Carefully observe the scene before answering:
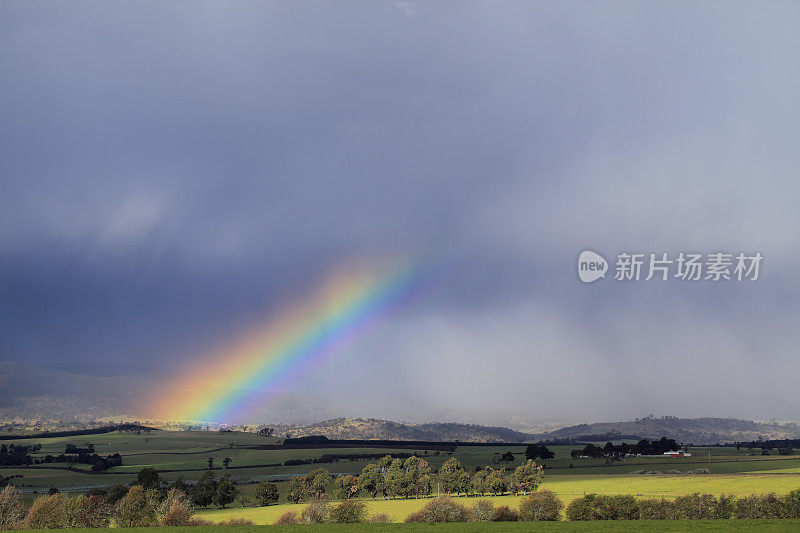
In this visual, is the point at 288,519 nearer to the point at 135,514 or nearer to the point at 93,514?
the point at 135,514

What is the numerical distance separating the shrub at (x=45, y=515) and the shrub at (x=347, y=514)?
50.4 metres

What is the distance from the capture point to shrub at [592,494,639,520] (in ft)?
403

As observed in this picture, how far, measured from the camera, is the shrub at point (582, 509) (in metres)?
125

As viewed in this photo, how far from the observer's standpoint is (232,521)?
135500 millimetres

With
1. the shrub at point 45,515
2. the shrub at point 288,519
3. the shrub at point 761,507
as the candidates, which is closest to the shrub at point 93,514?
the shrub at point 45,515

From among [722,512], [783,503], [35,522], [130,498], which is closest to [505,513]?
[722,512]

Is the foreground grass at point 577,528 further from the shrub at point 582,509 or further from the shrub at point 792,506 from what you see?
the shrub at point 792,506

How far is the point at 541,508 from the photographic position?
129 meters

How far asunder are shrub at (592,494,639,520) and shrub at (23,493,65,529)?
3895 inches

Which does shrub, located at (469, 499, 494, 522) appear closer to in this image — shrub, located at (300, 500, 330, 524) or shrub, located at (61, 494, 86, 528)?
shrub, located at (300, 500, 330, 524)

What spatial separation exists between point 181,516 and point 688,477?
469 ft

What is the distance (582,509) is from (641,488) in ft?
168

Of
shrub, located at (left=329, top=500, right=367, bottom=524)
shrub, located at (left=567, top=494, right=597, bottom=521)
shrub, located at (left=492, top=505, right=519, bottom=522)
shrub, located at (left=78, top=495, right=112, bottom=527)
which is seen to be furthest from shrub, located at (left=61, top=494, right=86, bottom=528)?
shrub, located at (left=567, top=494, right=597, bottom=521)

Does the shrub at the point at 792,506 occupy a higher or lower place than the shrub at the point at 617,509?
higher
